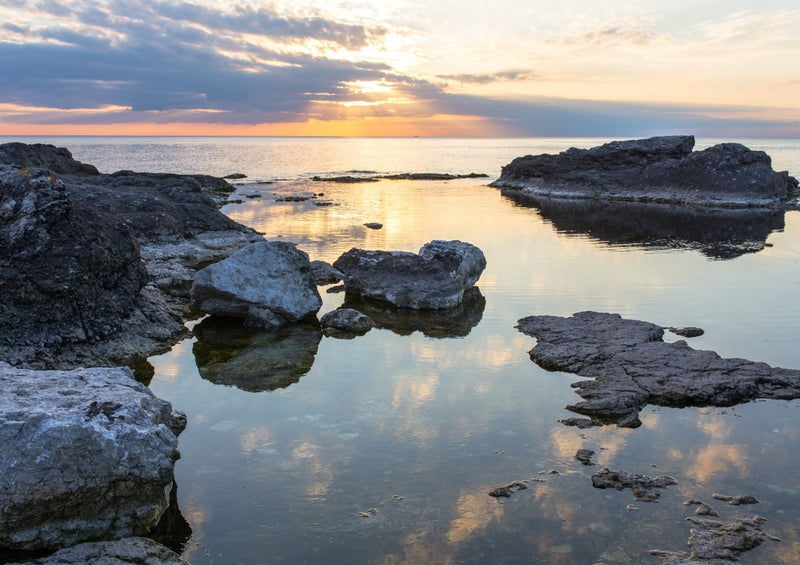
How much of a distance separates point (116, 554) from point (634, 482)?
5730mm

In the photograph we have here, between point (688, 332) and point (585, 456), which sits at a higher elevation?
point (688, 332)

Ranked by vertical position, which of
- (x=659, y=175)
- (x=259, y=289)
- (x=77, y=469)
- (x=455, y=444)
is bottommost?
(x=455, y=444)

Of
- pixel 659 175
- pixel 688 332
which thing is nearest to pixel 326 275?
pixel 688 332

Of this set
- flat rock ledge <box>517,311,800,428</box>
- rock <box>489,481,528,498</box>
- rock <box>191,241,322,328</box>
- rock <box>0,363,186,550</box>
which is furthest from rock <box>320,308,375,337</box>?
rock <box>0,363,186,550</box>

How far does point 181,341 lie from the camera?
44.2 feet

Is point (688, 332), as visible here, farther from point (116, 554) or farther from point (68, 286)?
point (68, 286)

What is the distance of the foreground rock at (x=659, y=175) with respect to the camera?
45.3 metres

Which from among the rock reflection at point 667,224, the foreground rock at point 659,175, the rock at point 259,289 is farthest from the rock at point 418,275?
the foreground rock at point 659,175

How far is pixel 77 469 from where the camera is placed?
21.3ft

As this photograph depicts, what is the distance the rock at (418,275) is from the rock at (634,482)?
855 cm

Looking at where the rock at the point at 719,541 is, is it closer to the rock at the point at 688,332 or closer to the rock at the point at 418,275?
the rock at the point at 688,332

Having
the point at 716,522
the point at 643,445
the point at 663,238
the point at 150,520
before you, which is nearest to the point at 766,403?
the point at 643,445

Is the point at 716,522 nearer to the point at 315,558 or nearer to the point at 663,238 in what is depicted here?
the point at 315,558

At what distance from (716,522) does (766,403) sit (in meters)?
3.99
